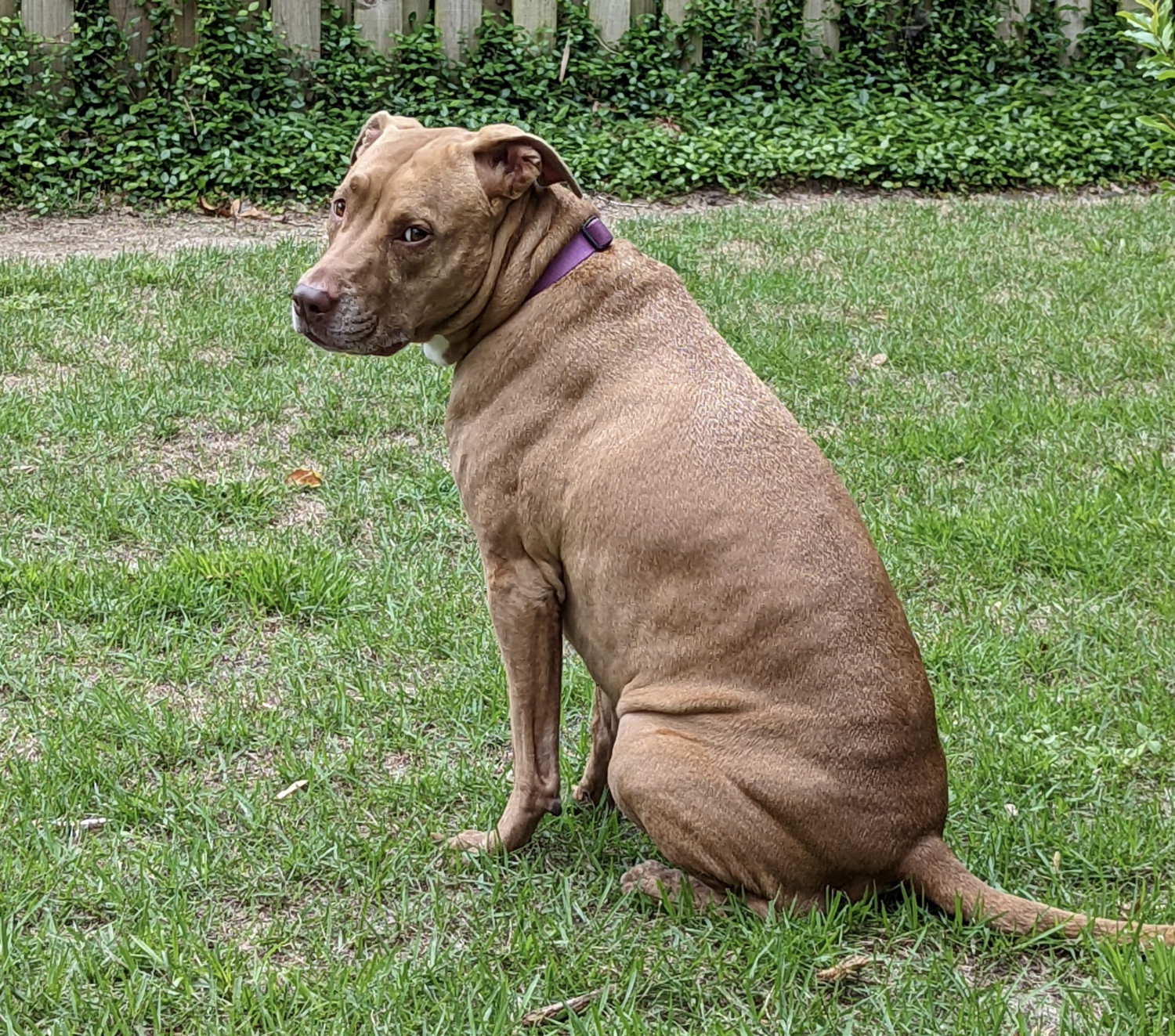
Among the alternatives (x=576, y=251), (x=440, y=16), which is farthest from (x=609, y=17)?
(x=576, y=251)

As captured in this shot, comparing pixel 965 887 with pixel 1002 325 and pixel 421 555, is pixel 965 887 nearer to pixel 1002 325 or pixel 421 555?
pixel 421 555

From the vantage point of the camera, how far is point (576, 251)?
3521 mm

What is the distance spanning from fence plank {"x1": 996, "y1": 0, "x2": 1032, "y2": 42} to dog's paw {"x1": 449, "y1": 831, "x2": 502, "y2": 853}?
33.2 feet

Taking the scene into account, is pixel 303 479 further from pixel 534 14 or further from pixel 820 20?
pixel 820 20

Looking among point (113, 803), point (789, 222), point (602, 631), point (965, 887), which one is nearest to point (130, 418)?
point (113, 803)

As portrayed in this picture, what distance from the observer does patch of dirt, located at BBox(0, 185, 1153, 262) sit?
8.49 meters

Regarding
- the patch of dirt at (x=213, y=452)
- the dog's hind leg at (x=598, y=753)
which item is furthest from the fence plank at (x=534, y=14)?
Result: the dog's hind leg at (x=598, y=753)

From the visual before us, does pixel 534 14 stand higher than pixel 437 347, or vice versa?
pixel 437 347

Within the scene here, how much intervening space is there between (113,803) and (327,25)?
7724mm

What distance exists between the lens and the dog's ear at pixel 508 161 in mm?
3336

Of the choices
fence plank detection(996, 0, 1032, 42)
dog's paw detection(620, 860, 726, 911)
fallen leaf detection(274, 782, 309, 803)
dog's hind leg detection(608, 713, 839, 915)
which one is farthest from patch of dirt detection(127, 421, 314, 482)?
fence plank detection(996, 0, 1032, 42)

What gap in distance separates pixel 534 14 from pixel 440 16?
72 centimetres

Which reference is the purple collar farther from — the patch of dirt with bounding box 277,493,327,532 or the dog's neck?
the patch of dirt with bounding box 277,493,327,532

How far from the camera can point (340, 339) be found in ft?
10.8
